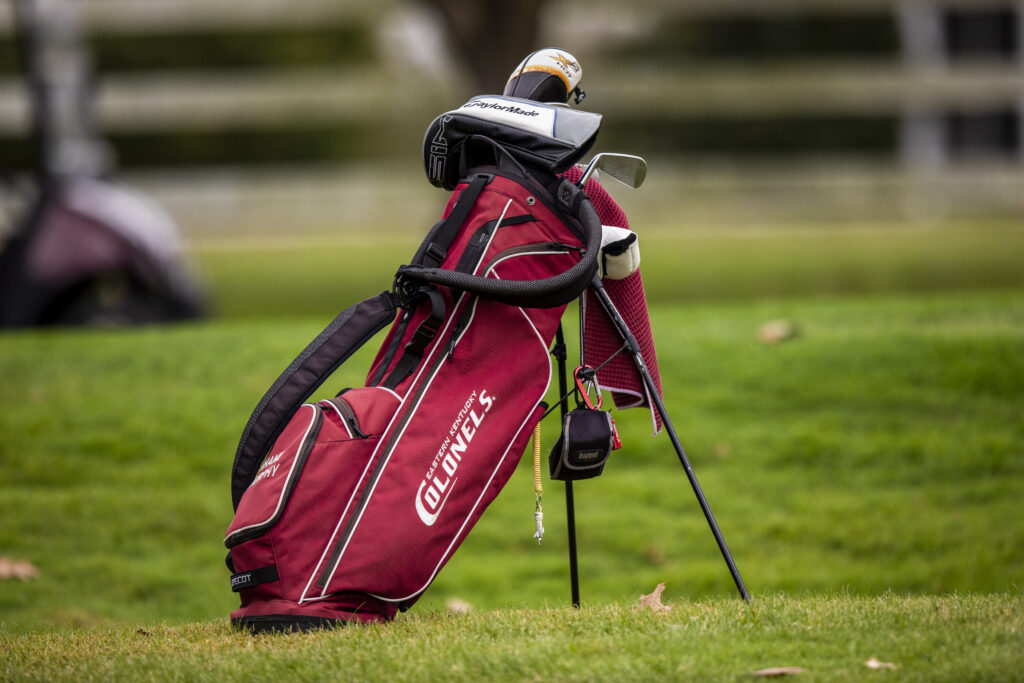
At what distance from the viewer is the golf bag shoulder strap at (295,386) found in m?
3.18

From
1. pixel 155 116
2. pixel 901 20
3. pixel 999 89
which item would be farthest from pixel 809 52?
pixel 155 116

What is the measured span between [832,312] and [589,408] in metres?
4.47

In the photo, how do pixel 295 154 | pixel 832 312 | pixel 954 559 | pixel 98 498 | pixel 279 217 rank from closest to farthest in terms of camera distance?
pixel 954 559
pixel 98 498
pixel 832 312
pixel 279 217
pixel 295 154

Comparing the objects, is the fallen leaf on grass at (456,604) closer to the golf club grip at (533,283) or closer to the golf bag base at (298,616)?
the golf bag base at (298,616)

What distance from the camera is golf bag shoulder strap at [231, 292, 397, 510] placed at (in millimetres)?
3178

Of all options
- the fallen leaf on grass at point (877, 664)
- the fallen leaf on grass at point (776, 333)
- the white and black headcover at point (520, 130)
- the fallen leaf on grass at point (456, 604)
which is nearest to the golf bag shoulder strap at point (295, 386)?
the white and black headcover at point (520, 130)

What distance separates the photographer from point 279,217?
1110 inches

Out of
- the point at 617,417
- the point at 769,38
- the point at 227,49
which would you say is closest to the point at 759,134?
the point at 769,38

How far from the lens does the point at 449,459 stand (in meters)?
3.12

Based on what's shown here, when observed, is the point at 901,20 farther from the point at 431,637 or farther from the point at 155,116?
the point at 431,637

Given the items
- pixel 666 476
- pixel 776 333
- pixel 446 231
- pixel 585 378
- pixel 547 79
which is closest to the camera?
pixel 446 231

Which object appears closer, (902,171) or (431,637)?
(431,637)

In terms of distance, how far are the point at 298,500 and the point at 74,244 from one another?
5.48 m

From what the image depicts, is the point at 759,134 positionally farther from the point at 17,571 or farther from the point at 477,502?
the point at 477,502
